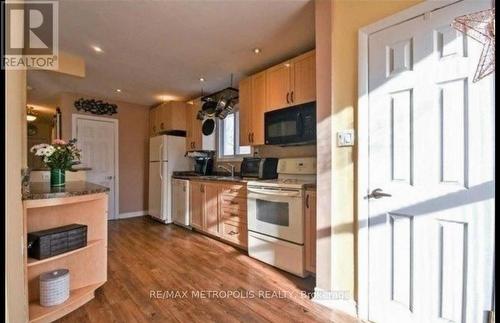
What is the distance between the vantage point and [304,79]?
2.75 m

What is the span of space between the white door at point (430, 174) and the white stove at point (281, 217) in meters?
0.77

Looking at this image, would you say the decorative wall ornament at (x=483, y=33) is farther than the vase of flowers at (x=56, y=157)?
No

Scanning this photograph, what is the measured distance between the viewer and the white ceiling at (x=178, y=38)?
6.78 feet

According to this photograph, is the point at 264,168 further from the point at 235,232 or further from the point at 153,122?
the point at 153,122

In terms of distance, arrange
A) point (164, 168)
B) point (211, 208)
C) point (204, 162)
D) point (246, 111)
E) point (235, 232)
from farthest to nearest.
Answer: point (164, 168) → point (204, 162) → point (211, 208) → point (246, 111) → point (235, 232)

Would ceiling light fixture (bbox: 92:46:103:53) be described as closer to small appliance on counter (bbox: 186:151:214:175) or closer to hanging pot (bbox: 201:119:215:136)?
hanging pot (bbox: 201:119:215:136)

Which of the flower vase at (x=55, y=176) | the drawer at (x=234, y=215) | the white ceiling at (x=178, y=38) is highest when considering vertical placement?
the white ceiling at (x=178, y=38)

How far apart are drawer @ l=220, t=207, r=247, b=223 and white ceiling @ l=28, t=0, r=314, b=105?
190cm

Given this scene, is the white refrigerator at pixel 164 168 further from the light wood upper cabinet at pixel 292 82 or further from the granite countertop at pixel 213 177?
the light wood upper cabinet at pixel 292 82

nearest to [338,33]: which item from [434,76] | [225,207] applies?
[434,76]

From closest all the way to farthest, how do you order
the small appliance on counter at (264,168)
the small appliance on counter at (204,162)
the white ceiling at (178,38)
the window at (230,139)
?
the white ceiling at (178,38)
the small appliance on counter at (264,168)
the window at (230,139)
the small appliance on counter at (204,162)

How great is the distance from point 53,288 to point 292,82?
2.83 m

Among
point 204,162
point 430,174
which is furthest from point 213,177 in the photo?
point 430,174

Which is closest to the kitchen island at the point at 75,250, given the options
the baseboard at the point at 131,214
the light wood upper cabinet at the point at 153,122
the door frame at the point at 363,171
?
the door frame at the point at 363,171
